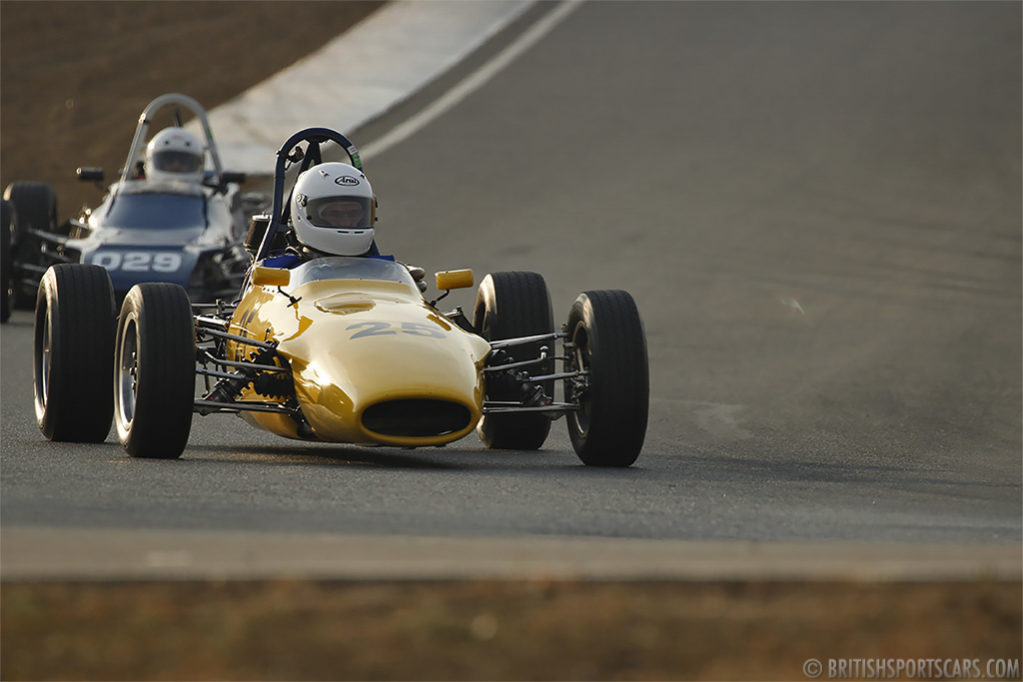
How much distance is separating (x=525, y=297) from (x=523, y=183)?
579 inches

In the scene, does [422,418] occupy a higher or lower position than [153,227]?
higher

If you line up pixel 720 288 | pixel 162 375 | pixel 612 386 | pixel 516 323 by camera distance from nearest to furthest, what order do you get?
1. pixel 162 375
2. pixel 612 386
3. pixel 516 323
4. pixel 720 288

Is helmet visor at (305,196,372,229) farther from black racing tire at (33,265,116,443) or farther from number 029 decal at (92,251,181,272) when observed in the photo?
number 029 decal at (92,251,181,272)

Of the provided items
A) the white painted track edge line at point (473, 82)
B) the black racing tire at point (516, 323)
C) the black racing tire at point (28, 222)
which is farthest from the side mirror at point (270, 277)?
the white painted track edge line at point (473, 82)

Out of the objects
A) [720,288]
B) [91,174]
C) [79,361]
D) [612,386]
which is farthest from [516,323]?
[91,174]

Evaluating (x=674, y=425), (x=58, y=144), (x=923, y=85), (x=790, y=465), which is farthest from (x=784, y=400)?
(x=58, y=144)

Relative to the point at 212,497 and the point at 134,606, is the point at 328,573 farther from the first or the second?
the point at 212,497

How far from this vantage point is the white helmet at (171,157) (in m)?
19.3

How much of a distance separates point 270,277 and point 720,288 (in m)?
10.3

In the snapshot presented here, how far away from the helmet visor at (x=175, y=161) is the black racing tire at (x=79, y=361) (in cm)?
917

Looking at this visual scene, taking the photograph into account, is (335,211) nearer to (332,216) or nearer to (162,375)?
(332,216)

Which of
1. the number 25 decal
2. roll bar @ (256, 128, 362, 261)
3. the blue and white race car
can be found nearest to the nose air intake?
the number 25 decal

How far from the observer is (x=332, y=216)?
11039 mm

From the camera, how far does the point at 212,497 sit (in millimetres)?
7371
